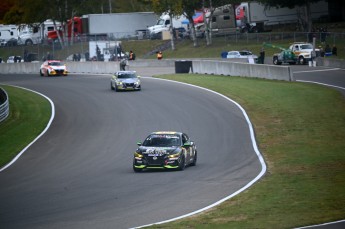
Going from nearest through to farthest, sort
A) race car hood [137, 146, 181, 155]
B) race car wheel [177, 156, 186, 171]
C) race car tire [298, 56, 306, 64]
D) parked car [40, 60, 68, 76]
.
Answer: race car hood [137, 146, 181, 155], race car wheel [177, 156, 186, 171], race car tire [298, 56, 306, 64], parked car [40, 60, 68, 76]

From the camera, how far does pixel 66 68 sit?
7700 centimetres

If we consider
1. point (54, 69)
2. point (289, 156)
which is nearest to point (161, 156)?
point (289, 156)

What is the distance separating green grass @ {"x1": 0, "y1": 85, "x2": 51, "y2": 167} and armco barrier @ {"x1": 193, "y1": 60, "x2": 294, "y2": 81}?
14998 mm

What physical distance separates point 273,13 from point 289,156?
6457 cm

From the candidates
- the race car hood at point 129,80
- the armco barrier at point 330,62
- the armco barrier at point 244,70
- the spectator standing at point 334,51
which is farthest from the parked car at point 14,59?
the race car hood at point 129,80

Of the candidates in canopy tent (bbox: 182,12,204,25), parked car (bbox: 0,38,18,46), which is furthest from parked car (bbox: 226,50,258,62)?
parked car (bbox: 0,38,18,46)

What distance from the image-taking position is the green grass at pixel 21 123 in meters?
35.9

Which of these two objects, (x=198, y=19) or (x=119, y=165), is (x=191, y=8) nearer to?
(x=198, y=19)

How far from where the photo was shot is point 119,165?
29922 mm

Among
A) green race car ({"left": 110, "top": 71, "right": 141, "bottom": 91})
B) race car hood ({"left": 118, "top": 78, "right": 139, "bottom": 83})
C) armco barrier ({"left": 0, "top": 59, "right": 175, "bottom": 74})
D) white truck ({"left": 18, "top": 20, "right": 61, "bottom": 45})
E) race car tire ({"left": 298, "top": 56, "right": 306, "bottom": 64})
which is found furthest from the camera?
white truck ({"left": 18, "top": 20, "right": 61, "bottom": 45})

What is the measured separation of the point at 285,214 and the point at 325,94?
97.7 ft

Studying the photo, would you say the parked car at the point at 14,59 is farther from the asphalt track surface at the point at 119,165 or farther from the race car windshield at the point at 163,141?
the race car windshield at the point at 163,141

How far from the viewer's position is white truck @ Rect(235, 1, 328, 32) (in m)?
92.6

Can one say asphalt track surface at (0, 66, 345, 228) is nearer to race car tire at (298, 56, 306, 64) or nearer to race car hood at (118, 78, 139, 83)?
race car hood at (118, 78, 139, 83)
